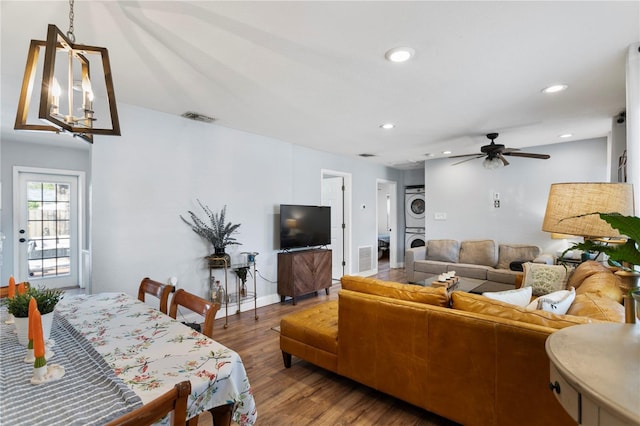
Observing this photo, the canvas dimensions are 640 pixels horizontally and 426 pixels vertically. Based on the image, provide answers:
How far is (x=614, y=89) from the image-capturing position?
2744 mm

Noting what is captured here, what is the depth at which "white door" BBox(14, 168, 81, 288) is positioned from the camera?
4.68 meters

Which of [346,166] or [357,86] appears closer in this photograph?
[357,86]

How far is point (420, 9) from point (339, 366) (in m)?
2.41

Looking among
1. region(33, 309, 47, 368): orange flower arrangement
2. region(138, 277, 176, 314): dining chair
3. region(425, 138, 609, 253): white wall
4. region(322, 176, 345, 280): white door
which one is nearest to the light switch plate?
region(425, 138, 609, 253): white wall

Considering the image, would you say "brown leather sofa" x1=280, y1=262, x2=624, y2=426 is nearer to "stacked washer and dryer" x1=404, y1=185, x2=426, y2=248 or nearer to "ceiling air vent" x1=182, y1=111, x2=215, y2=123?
"ceiling air vent" x1=182, y1=111, x2=215, y2=123

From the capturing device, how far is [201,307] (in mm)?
1552

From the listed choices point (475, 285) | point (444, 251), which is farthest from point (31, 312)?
point (444, 251)

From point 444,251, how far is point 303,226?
8.94 ft

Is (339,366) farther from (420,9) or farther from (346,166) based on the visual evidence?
(346,166)

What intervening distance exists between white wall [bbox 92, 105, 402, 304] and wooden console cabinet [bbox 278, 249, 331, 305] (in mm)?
170

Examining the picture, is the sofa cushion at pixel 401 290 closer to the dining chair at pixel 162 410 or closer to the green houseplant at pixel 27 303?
the dining chair at pixel 162 410

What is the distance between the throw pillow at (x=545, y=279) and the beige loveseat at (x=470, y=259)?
1.18m

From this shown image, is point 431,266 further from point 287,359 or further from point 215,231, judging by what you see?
point 215,231

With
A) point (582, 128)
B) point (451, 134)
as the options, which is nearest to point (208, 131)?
point (451, 134)
